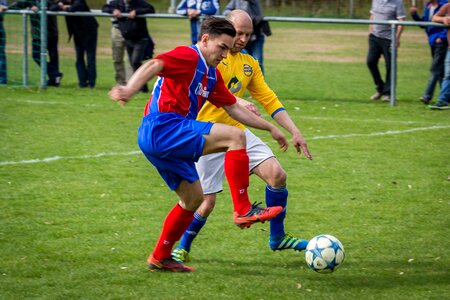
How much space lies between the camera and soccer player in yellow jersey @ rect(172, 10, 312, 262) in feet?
20.3

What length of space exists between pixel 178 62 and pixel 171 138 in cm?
49

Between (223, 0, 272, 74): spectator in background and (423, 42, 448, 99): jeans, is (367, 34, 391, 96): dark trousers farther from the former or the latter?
(223, 0, 272, 74): spectator in background

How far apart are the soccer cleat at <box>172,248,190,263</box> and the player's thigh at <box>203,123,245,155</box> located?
1.03m

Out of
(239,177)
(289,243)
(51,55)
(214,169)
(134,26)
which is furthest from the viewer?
(51,55)

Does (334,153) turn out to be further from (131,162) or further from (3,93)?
(3,93)

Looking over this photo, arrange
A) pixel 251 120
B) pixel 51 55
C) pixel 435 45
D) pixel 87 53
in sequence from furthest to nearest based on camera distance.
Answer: pixel 51 55, pixel 87 53, pixel 435 45, pixel 251 120

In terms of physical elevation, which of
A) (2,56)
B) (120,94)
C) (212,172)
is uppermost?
(120,94)

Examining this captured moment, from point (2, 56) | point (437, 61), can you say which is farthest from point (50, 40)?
point (437, 61)

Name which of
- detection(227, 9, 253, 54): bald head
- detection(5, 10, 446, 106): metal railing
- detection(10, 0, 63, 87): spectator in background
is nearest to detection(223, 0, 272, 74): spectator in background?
detection(5, 10, 446, 106): metal railing

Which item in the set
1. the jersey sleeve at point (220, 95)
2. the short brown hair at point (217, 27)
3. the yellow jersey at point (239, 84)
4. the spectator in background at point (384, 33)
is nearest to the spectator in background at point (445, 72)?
the spectator in background at point (384, 33)

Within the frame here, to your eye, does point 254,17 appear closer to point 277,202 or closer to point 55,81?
point 55,81

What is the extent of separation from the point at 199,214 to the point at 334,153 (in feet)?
13.5

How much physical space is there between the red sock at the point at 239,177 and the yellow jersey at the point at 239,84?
76 cm

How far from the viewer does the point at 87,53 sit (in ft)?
49.7
